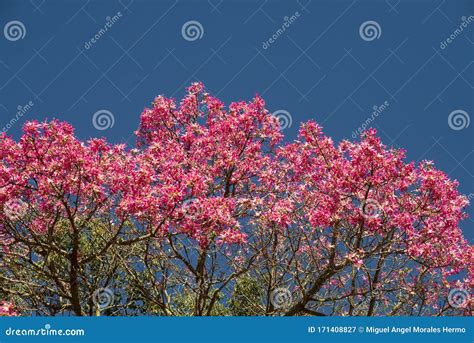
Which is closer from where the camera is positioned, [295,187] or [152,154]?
[152,154]

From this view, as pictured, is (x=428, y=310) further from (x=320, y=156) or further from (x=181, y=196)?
(x=181, y=196)

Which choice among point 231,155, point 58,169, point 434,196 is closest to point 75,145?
point 58,169

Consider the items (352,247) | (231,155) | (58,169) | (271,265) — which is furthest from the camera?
(231,155)

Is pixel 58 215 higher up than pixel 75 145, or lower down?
lower down

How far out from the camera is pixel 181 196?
7168mm

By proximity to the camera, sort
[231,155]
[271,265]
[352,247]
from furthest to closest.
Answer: [231,155] < [271,265] < [352,247]

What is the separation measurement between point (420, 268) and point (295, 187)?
2471 mm

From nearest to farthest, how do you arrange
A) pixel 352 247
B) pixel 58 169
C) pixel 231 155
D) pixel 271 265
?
pixel 58 169
pixel 352 247
pixel 271 265
pixel 231 155

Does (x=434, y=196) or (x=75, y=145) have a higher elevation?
(x=75, y=145)

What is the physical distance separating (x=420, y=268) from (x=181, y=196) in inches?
173

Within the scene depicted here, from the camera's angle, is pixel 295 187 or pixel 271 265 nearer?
pixel 271 265

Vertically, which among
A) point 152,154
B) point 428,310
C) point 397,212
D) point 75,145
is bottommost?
point 428,310

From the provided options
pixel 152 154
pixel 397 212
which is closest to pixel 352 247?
pixel 397 212

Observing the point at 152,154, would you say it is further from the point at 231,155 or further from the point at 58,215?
the point at 58,215
